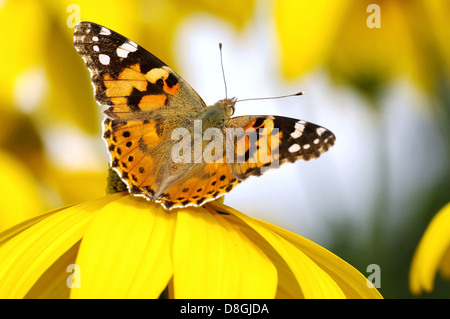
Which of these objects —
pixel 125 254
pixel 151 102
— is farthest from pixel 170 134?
pixel 125 254

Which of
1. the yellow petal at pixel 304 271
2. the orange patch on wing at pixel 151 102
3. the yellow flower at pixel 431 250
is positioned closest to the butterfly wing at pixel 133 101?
the orange patch on wing at pixel 151 102

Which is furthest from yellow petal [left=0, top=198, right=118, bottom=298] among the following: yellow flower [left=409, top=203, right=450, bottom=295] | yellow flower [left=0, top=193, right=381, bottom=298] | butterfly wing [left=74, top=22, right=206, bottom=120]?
A: yellow flower [left=409, top=203, right=450, bottom=295]

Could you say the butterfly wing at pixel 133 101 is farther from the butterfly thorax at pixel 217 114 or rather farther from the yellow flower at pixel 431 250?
the yellow flower at pixel 431 250

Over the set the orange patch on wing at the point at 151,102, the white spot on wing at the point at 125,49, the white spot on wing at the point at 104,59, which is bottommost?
the orange patch on wing at the point at 151,102

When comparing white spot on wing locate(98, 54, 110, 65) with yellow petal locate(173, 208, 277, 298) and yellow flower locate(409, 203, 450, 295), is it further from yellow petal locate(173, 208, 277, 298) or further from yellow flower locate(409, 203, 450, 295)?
yellow flower locate(409, 203, 450, 295)

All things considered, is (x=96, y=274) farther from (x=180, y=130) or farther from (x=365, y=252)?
(x=365, y=252)

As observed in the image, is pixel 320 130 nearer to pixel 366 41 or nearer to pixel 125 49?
pixel 125 49

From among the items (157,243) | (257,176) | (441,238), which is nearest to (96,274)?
(157,243)
